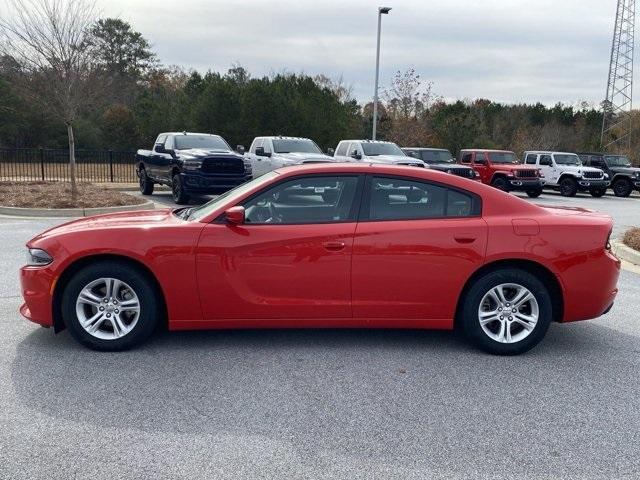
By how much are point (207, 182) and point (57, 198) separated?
3.70 meters

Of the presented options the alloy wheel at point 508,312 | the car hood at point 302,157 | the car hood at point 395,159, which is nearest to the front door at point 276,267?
the alloy wheel at point 508,312

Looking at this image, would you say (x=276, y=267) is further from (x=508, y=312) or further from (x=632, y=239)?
(x=632, y=239)

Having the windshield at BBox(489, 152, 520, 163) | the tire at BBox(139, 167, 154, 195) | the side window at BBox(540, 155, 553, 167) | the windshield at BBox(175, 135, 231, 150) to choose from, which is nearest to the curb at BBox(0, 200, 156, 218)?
the windshield at BBox(175, 135, 231, 150)

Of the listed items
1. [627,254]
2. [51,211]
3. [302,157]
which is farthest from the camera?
[302,157]

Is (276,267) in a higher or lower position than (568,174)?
lower

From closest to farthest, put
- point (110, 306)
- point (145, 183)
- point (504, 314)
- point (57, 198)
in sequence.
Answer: point (110, 306), point (504, 314), point (57, 198), point (145, 183)

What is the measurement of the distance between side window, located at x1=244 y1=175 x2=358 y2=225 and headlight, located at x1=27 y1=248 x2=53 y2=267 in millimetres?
1603

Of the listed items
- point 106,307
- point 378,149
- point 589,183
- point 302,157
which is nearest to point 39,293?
point 106,307

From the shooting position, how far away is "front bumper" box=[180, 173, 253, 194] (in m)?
15.0

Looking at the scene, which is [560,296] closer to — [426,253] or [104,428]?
[426,253]

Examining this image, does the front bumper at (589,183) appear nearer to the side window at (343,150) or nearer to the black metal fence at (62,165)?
the side window at (343,150)

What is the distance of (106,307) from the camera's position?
470 centimetres

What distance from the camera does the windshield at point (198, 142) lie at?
1648 cm

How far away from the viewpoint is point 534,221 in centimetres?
481
